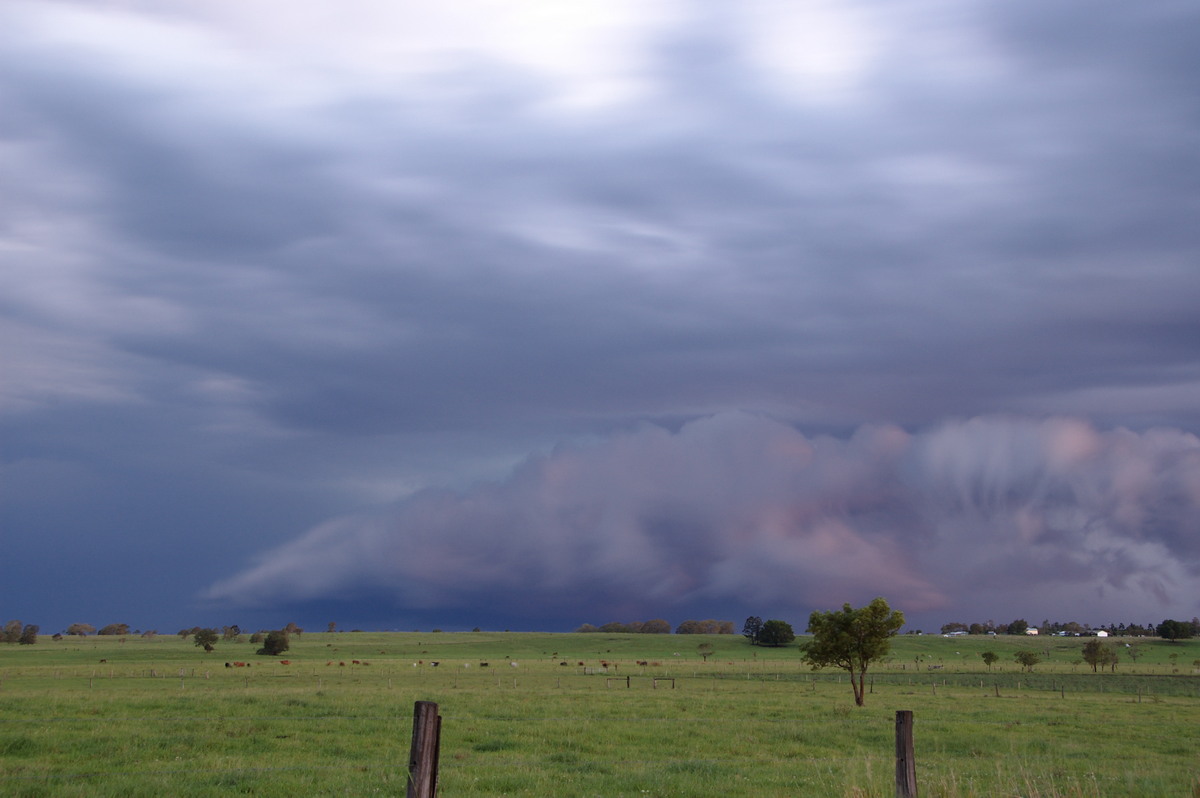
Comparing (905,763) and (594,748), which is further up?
(905,763)

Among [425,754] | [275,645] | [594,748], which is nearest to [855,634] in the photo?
[594,748]

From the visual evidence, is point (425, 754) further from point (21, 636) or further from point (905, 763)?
point (21, 636)

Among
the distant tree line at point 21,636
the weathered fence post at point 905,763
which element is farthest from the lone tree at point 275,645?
the weathered fence post at point 905,763

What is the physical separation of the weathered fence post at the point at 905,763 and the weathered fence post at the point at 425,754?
21.3 feet

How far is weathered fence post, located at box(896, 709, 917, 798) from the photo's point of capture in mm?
12773

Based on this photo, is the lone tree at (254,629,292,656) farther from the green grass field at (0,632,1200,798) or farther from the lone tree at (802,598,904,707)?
the lone tree at (802,598,904,707)

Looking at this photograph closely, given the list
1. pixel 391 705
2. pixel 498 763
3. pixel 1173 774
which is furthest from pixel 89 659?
pixel 1173 774

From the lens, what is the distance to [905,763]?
1291 cm

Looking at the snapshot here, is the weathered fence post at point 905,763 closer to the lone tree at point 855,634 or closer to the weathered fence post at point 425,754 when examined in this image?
the weathered fence post at point 425,754

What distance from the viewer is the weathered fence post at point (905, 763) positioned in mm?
12773

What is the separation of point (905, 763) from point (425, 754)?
690 cm

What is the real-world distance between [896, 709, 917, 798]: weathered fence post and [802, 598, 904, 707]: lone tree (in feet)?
154

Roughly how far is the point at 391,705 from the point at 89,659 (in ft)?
331

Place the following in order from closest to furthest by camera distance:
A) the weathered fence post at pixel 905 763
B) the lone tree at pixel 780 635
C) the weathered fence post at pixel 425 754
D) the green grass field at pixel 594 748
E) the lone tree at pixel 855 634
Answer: the weathered fence post at pixel 425 754 < the weathered fence post at pixel 905 763 < the green grass field at pixel 594 748 < the lone tree at pixel 855 634 < the lone tree at pixel 780 635
